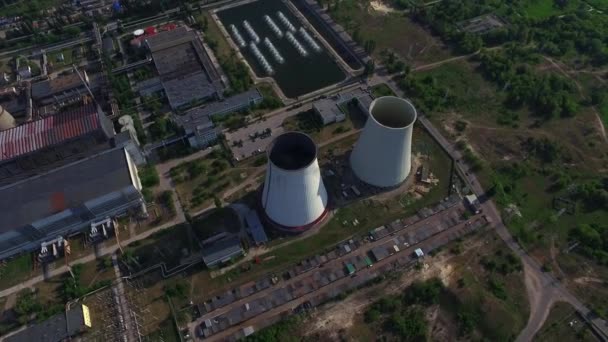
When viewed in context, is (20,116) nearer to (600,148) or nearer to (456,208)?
(456,208)

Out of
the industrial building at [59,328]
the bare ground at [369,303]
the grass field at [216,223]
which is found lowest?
the industrial building at [59,328]

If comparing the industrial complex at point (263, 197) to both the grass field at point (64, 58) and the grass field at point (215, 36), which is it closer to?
the grass field at point (64, 58)

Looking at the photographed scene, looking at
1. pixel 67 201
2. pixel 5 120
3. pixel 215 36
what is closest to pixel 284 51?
pixel 215 36

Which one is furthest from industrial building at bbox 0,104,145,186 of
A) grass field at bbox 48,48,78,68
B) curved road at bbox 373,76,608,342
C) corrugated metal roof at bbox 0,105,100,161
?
curved road at bbox 373,76,608,342

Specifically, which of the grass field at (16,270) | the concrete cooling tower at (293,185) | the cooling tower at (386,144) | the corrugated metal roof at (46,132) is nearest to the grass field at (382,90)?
the cooling tower at (386,144)

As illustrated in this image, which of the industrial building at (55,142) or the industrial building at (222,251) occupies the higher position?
the industrial building at (55,142)

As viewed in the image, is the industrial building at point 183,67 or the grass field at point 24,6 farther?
the grass field at point 24,6

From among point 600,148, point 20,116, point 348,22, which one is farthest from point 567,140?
point 20,116
